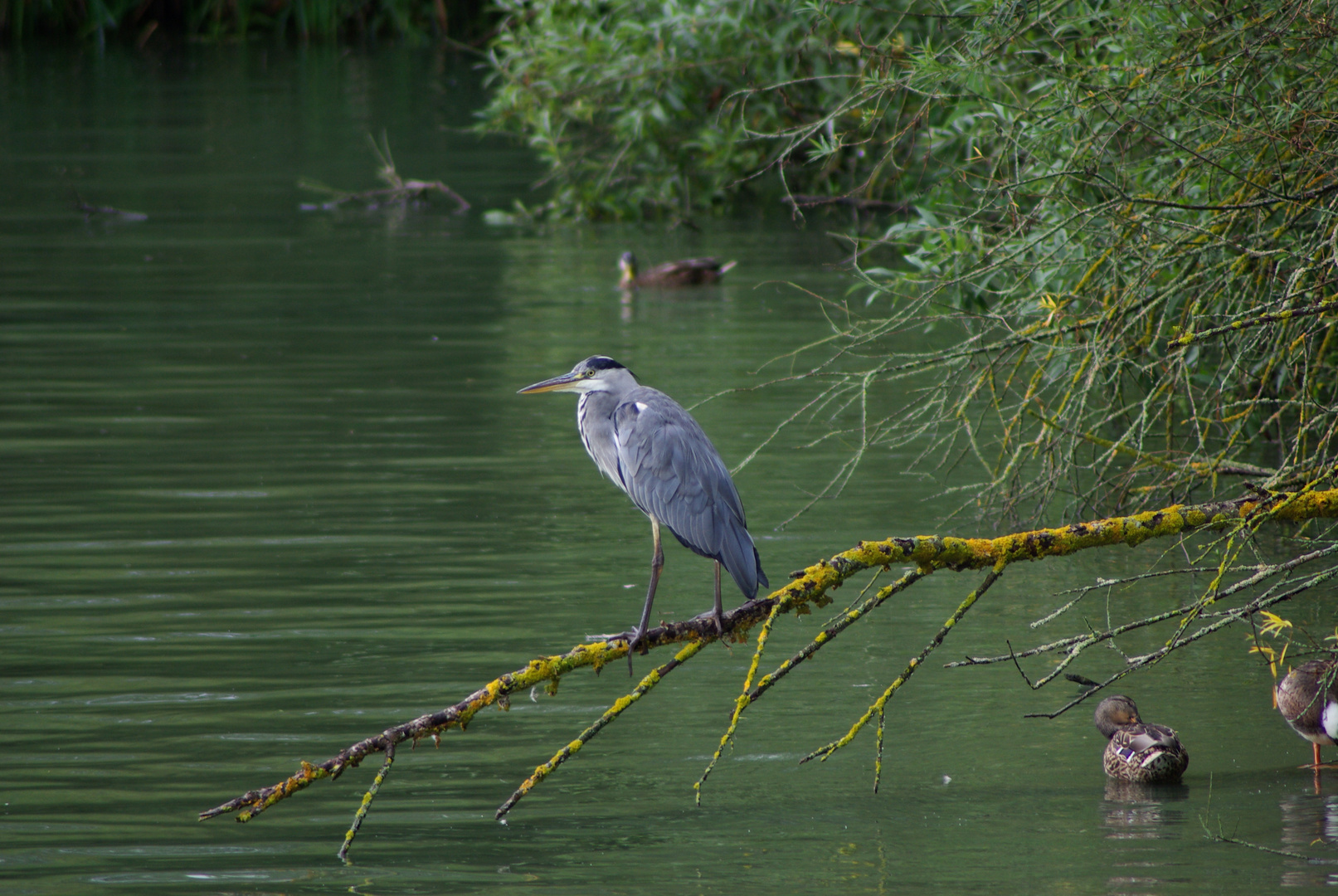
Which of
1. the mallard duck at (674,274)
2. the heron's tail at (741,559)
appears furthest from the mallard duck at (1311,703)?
the mallard duck at (674,274)

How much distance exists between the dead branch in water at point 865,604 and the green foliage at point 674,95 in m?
9.36

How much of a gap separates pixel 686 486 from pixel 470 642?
1.36 metres

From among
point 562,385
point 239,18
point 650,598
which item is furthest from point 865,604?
point 239,18

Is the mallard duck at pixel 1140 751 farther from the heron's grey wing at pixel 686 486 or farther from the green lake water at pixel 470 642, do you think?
the heron's grey wing at pixel 686 486

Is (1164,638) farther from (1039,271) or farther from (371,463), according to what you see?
(371,463)

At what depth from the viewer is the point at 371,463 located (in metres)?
8.36

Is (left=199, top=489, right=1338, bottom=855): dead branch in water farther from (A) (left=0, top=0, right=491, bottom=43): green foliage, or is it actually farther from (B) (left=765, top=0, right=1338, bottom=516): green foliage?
(A) (left=0, top=0, right=491, bottom=43): green foliage

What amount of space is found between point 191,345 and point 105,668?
18.7ft

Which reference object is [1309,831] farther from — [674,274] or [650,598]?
[674,274]

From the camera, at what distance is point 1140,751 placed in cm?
462

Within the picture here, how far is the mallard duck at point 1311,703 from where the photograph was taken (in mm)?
4551

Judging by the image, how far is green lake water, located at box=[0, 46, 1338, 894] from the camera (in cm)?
428

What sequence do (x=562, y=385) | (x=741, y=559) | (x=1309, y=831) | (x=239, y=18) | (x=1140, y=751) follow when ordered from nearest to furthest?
(x=1309, y=831) → (x=1140, y=751) → (x=741, y=559) → (x=562, y=385) → (x=239, y=18)

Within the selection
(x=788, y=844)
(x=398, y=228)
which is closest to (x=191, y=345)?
(x=398, y=228)
